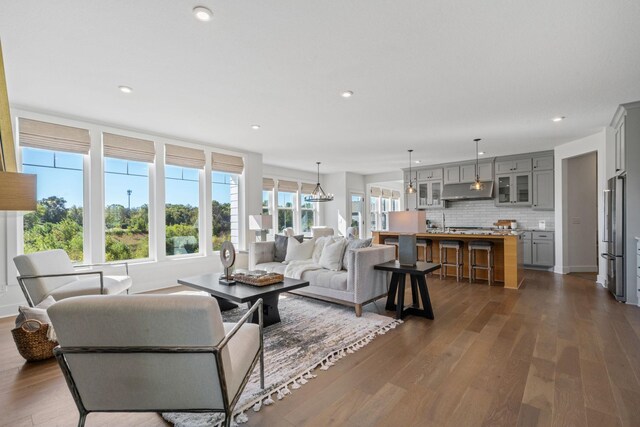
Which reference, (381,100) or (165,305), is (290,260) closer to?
(381,100)

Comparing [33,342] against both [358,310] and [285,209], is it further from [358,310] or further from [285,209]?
[285,209]

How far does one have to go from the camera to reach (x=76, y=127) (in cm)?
421

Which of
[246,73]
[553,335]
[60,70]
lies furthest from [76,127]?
[553,335]

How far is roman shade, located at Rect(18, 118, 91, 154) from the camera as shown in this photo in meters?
3.81

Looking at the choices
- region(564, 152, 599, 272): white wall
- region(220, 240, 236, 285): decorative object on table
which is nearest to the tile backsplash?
region(564, 152, 599, 272): white wall

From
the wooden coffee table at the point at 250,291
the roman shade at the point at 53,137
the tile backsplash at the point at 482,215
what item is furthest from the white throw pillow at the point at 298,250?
the tile backsplash at the point at 482,215

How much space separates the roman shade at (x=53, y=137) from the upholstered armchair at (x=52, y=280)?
1.51 metres

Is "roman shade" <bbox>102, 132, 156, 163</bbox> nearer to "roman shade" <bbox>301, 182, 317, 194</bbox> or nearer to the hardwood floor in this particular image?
the hardwood floor

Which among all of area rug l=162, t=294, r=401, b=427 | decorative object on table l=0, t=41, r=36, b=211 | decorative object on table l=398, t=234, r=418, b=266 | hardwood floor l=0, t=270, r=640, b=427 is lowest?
hardwood floor l=0, t=270, r=640, b=427

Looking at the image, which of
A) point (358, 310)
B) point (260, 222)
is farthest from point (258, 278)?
point (260, 222)

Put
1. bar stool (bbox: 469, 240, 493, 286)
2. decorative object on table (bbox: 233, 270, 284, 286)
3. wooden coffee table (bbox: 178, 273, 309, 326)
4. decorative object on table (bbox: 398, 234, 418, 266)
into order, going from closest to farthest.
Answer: wooden coffee table (bbox: 178, 273, 309, 326), decorative object on table (bbox: 233, 270, 284, 286), decorative object on table (bbox: 398, 234, 418, 266), bar stool (bbox: 469, 240, 493, 286)

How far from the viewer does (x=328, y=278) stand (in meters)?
3.76

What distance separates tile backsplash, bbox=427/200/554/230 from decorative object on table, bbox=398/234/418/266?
15.2 ft

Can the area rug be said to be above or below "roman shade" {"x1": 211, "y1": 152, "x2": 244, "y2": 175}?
below
